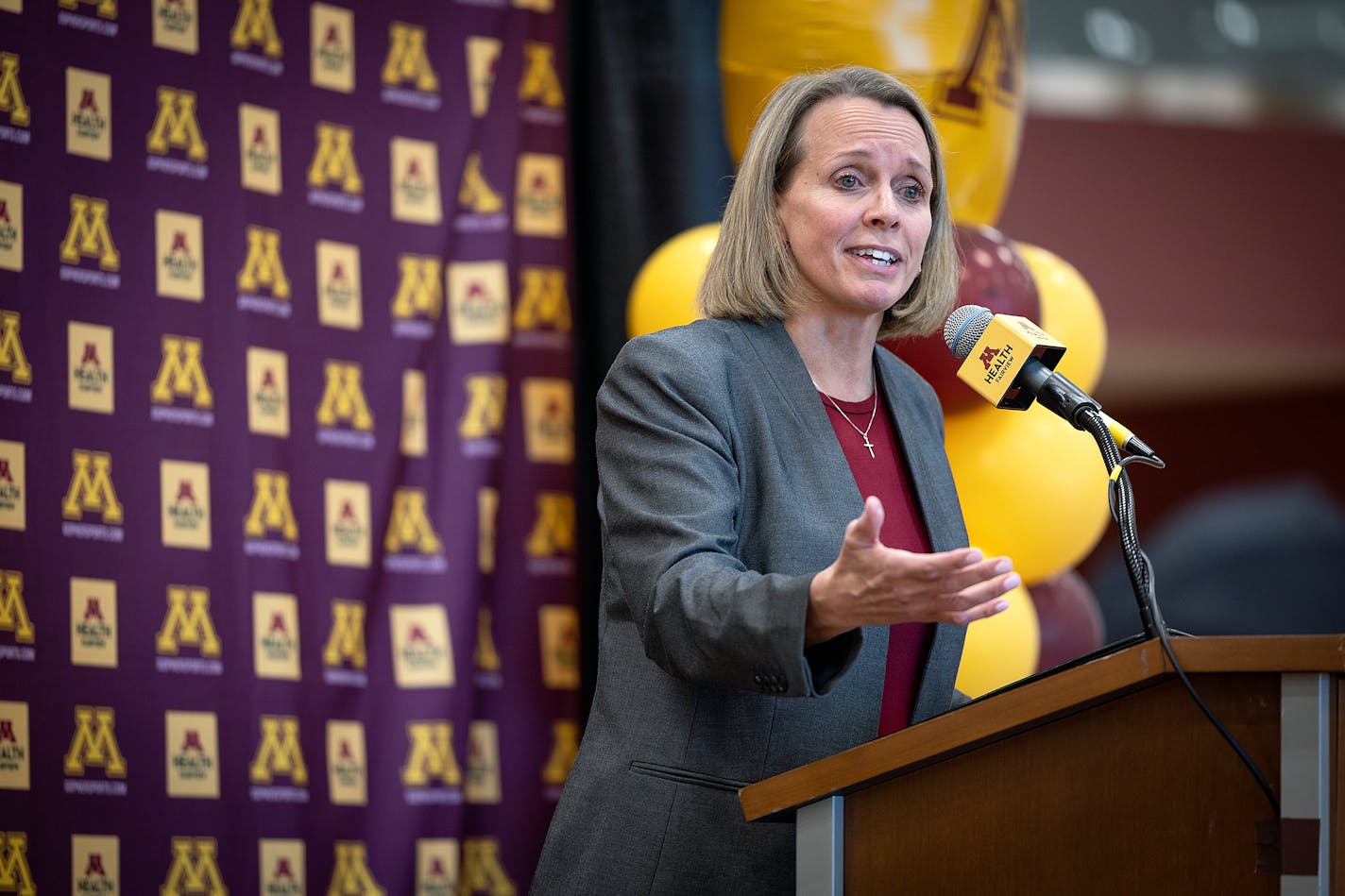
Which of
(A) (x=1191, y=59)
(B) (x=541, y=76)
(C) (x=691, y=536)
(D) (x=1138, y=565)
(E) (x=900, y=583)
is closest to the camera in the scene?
(E) (x=900, y=583)

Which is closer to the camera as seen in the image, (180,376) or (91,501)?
(91,501)

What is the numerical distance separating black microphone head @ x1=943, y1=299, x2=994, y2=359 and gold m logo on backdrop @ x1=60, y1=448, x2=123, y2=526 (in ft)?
5.97

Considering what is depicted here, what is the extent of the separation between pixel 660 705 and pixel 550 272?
189cm

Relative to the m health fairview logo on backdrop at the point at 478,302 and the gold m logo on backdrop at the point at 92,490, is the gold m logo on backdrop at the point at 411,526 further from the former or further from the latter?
the gold m logo on backdrop at the point at 92,490

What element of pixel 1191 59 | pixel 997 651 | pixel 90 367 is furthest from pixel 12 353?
pixel 1191 59

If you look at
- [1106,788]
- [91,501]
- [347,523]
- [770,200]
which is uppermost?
[770,200]

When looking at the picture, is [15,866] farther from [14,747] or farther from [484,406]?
[484,406]

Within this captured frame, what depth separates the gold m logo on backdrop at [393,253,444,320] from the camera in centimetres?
306

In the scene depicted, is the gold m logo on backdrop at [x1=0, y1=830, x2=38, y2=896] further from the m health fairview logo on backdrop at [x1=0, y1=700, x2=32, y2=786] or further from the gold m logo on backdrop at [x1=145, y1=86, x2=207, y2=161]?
the gold m logo on backdrop at [x1=145, y1=86, x2=207, y2=161]

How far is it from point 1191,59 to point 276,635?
4.18m

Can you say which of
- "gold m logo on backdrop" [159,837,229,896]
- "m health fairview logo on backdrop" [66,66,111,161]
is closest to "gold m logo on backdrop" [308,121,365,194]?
"m health fairview logo on backdrop" [66,66,111,161]

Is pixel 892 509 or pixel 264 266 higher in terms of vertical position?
pixel 264 266

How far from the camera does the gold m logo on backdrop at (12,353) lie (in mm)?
2562

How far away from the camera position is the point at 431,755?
2982 millimetres
